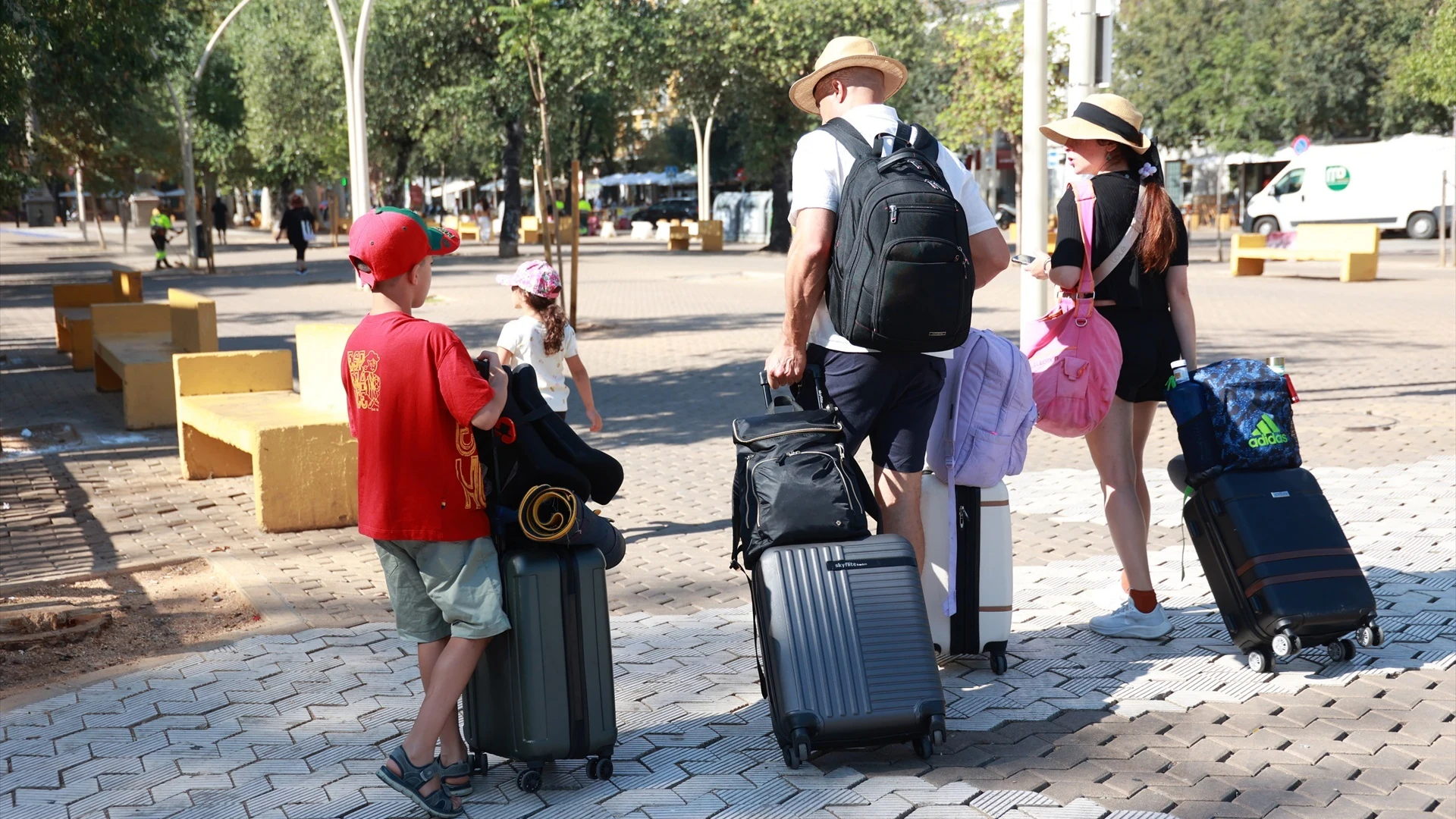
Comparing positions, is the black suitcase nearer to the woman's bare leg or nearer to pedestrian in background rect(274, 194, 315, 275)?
the woman's bare leg

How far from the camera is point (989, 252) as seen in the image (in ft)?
13.2

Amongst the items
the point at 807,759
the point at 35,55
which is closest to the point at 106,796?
the point at 807,759

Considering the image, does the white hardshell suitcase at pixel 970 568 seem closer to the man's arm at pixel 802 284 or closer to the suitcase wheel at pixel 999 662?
the suitcase wheel at pixel 999 662

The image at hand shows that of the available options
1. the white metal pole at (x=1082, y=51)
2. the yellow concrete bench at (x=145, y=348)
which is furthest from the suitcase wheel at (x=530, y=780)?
the yellow concrete bench at (x=145, y=348)

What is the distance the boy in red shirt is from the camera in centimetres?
319

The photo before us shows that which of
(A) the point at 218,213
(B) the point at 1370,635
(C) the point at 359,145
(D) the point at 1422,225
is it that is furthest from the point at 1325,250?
(A) the point at 218,213

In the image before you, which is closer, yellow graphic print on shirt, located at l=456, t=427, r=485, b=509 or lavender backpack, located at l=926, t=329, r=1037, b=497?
yellow graphic print on shirt, located at l=456, t=427, r=485, b=509

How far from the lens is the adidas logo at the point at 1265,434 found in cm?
436

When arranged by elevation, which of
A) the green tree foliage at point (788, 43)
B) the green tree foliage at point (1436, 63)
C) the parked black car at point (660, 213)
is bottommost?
the parked black car at point (660, 213)

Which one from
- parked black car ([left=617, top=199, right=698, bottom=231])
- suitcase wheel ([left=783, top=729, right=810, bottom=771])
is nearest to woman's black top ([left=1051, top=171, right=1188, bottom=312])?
suitcase wheel ([left=783, top=729, right=810, bottom=771])

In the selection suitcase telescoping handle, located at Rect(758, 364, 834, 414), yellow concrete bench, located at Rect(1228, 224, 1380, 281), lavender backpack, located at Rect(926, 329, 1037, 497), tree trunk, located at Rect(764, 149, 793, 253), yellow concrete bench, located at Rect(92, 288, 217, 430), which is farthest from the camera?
tree trunk, located at Rect(764, 149, 793, 253)

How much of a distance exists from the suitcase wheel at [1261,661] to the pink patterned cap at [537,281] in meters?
3.04

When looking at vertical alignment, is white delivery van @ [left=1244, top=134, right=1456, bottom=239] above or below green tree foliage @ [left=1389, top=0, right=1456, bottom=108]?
below

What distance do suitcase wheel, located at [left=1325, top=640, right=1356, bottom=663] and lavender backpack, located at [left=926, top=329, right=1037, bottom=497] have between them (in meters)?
1.22
